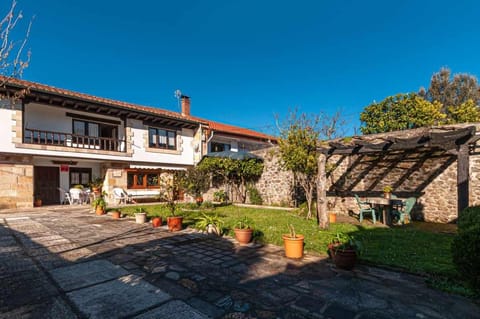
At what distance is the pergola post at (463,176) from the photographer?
6793mm

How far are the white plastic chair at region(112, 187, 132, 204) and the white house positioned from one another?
0.54 meters

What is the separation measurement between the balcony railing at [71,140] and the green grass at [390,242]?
1042cm

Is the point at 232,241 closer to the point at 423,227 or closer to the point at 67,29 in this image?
the point at 423,227

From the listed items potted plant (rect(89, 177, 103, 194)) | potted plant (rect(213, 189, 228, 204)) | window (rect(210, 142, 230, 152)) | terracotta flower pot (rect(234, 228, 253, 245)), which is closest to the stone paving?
terracotta flower pot (rect(234, 228, 253, 245))

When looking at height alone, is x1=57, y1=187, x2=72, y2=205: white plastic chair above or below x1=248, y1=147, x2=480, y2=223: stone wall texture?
below

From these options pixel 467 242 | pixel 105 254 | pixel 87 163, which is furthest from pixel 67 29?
pixel 467 242

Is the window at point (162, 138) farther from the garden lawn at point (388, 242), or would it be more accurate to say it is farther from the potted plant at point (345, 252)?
the potted plant at point (345, 252)

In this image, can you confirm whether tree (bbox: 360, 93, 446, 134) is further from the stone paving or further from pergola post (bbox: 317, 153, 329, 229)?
the stone paving

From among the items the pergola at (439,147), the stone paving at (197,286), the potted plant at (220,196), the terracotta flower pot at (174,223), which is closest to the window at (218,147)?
the potted plant at (220,196)

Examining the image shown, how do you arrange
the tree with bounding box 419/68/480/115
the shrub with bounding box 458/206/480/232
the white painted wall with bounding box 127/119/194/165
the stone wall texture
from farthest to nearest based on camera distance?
the tree with bounding box 419/68/480/115
the white painted wall with bounding box 127/119/194/165
the stone wall texture
the shrub with bounding box 458/206/480/232

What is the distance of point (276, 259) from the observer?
16.2 feet

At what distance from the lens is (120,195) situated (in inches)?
629

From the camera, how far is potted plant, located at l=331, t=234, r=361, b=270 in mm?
4324

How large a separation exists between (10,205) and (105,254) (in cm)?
1178
